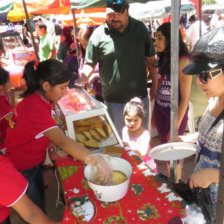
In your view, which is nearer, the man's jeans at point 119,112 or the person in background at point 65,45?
the man's jeans at point 119,112

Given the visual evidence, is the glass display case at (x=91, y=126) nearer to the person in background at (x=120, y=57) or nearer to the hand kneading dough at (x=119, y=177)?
the hand kneading dough at (x=119, y=177)

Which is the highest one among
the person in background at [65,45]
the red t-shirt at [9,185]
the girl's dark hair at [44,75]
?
the girl's dark hair at [44,75]

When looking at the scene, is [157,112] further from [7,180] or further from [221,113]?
[7,180]

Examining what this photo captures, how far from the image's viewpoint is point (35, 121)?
152 cm

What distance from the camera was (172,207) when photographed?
1.14 m

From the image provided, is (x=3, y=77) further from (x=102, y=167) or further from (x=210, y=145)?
(x=210, y=145)

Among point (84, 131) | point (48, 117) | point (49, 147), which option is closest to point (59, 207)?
point (49, 147)

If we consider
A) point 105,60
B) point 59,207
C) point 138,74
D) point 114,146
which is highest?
point 105,60

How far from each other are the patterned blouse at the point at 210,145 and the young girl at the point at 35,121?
2.86ft

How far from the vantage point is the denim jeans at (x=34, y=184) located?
1.72 m

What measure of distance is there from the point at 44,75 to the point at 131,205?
110 centimetres

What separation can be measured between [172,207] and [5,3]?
5.49 meters

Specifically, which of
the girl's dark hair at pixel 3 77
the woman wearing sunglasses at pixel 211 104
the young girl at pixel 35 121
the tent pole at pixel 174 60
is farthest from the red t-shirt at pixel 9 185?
the girl's dark hair at pixel 3 77

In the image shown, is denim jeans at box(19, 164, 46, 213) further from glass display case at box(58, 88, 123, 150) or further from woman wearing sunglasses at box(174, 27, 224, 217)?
woman wearing sunglasses at box(174, 27, 224, 217)
